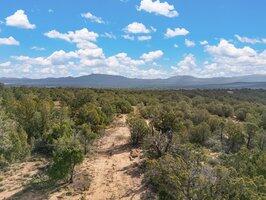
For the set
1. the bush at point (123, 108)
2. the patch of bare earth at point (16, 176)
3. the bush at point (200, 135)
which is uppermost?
the bush at point (123, 108)

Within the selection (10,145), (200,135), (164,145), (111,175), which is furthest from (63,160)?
(200,135)

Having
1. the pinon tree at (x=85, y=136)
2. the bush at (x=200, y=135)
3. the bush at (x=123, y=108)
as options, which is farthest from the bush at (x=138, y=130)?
the bush at (x=123, y=108)

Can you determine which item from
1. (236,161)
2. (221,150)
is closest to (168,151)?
(236,161)

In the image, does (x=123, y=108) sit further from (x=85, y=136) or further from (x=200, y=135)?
(x=85, y=136)

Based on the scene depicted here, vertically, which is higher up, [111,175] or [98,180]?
[111,175]

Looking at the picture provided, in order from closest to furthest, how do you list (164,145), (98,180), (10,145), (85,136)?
(10,145)
(98,180)
(164,145)
(85,136)

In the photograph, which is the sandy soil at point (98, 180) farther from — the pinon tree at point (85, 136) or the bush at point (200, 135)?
the bush at point (200, 135)

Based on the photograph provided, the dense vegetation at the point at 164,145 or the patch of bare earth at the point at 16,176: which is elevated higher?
the dense vegetation at the point at 164,145

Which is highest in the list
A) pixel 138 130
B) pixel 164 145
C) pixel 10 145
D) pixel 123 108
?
pixel 123 108

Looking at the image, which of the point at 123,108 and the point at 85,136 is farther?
the point at 123,108

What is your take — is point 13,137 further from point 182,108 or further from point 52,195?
point 182,108
